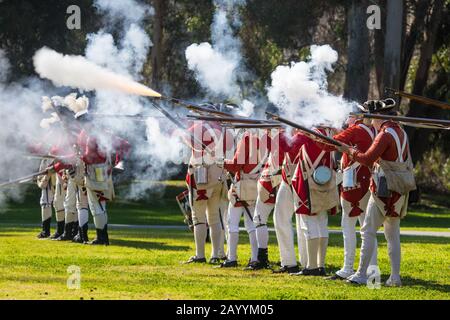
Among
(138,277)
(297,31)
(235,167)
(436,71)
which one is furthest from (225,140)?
(436,71)

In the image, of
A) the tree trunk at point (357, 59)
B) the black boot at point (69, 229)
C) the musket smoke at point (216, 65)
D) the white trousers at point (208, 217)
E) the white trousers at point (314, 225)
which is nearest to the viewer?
the white trousers at point (314, 225)

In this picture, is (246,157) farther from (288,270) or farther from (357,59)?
(357,59)

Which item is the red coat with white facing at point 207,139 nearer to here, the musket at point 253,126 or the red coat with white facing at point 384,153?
the musket at point 253,126

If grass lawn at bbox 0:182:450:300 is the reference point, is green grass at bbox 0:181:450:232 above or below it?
above

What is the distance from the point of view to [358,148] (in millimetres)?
13930

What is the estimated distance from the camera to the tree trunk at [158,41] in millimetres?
39875

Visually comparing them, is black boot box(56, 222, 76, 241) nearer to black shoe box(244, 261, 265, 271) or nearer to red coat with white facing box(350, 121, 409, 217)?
black shoe box(244, 261, 265, 271)

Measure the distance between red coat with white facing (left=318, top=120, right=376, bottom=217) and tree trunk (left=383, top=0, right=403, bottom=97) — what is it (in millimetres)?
20577

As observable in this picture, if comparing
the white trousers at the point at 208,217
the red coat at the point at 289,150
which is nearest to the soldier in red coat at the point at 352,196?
the red coat at the point at 289,150

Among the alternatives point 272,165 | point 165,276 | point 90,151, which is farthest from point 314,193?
point 90,151

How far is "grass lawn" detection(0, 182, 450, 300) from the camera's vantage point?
12734 mm

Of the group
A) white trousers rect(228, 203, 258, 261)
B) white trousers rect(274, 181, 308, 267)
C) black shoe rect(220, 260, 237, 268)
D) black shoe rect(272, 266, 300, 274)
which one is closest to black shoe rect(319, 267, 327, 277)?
black shoe rect(272, 266, 300, 274)

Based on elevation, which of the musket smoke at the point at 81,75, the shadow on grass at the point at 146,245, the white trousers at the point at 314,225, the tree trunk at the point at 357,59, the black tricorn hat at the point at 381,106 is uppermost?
the tree trunk at the point at 357,59
